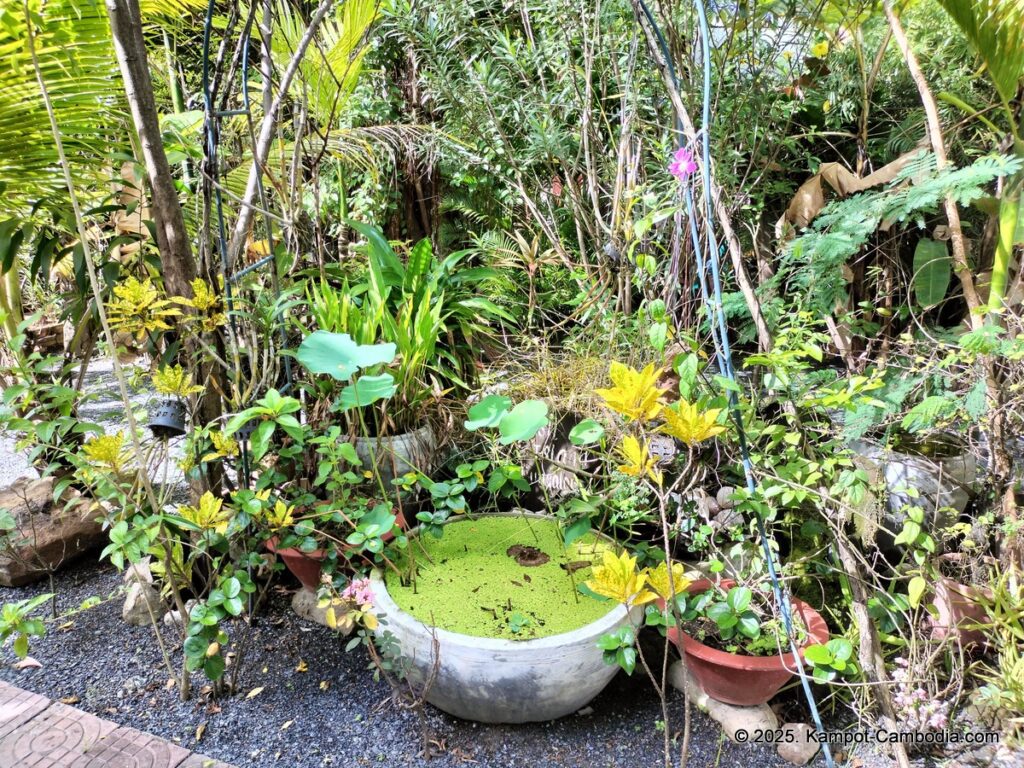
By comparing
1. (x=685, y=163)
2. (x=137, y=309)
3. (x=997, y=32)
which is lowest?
(x=137, y=309)

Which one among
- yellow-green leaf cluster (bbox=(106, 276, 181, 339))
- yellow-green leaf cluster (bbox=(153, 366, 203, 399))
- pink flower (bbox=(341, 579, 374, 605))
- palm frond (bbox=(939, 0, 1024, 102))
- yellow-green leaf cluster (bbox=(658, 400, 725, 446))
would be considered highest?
palm frond (bbox=(939, 0, 1024, 102))

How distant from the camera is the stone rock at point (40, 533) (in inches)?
81.9

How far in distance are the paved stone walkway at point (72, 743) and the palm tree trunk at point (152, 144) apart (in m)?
1.03

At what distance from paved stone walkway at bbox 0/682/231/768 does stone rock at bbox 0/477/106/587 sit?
811 mm

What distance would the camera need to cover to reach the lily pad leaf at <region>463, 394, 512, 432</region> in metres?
1.45

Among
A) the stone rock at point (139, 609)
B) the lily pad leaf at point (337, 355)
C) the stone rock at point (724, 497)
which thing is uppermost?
the lily pad leaf at point (337, 355)

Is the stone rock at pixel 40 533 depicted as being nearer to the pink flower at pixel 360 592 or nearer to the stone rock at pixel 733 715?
the pink flower at pixel 360 592

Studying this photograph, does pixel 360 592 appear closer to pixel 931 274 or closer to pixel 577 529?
pixel 577 529

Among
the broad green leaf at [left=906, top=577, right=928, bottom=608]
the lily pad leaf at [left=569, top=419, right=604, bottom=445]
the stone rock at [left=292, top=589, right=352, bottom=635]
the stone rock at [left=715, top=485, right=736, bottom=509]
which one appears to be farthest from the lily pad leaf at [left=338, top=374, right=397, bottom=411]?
the broad green leaf at [left=906, top=577, right=928, bottom=608]

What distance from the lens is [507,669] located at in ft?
4.56

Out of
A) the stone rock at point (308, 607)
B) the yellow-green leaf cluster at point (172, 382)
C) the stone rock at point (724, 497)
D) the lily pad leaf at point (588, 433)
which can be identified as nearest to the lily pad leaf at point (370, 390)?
the yellow-green leaf cluster at point (172, 382)

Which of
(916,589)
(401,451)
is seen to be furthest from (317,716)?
(916,589)

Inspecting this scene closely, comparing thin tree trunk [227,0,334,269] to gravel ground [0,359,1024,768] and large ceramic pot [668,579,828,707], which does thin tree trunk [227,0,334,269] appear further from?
large ceramic pot [668,579,828,707]

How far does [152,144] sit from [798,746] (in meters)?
2.14
